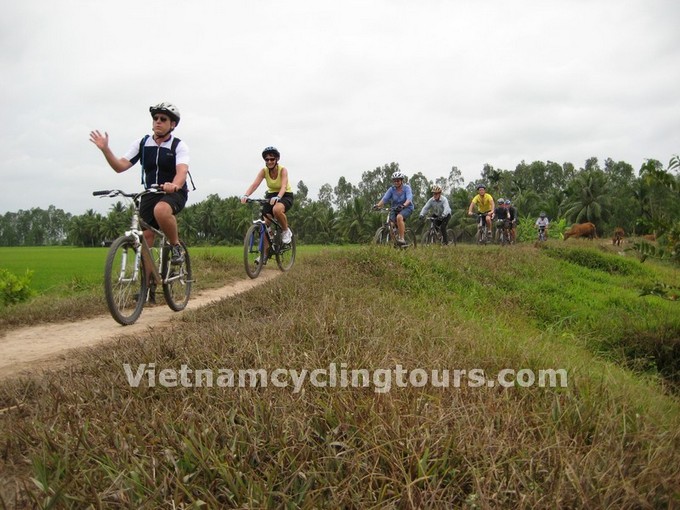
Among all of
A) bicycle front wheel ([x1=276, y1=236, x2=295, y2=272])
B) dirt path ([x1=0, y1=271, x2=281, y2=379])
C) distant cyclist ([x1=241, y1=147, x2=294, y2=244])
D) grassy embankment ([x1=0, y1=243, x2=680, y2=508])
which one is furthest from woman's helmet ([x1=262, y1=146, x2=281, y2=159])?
grassy embankment ([x1=0, y1=243, x2=680, y2=508])

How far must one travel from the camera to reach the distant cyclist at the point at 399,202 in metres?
11.6

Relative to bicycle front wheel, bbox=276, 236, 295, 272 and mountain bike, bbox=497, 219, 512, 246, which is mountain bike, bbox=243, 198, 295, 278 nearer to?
bicycle front wheel, bbox=276, 236, 295, 272

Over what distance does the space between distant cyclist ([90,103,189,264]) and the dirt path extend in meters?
1.07

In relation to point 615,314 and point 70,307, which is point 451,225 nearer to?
point 615,314

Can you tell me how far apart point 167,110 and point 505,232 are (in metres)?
15.3

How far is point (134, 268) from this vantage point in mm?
5055

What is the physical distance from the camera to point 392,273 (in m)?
7.21

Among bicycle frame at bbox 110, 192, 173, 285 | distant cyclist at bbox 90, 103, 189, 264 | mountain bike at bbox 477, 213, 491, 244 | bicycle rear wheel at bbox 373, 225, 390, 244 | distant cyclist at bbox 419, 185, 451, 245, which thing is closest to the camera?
bicycle frame at bbox 110, 192, 173, 285

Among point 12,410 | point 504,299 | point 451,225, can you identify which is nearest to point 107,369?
point 12,410

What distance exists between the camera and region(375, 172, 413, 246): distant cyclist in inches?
455

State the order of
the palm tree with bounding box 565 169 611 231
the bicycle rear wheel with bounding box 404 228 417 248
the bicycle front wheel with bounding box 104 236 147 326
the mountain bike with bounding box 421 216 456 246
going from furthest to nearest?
the palm tree with bounding box 565 169 611 231 < the mountain bike with bounding box 421 216 456 246 < the bicycle rear wheel with bounding box 404 228 417 248 < the bicycle front wheel with bounding box 104 236 147 326

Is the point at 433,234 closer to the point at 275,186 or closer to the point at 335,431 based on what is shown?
the point at 275,186

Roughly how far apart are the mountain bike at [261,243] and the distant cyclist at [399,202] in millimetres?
3259

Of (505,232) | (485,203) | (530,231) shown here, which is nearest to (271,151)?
(485,203)
